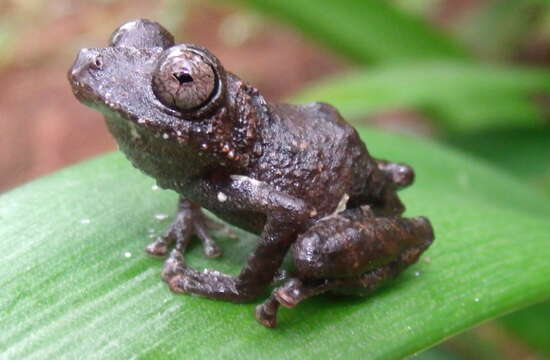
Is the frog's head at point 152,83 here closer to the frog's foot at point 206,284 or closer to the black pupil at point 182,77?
the black pupil at point 182,77

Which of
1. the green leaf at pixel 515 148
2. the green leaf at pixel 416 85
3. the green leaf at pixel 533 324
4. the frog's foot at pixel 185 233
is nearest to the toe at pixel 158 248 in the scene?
the frog's foot at pixel 185 233

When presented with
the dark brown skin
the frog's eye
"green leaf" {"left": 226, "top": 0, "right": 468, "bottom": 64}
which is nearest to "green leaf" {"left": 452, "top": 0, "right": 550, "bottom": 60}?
"green leaf" {"left": 226, "top": 0, "right": 468, "bottom": 64}

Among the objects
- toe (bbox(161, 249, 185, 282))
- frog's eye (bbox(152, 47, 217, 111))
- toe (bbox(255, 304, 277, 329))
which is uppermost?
frog's eye (bbox(152, 47, 217, 111))

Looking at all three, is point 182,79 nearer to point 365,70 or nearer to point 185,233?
point 185,233

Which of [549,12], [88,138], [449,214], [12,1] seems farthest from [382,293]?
[12,1]

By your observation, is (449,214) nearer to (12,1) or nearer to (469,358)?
(469,358)

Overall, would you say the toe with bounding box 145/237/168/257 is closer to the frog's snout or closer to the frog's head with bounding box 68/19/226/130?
the frog's head with bounding box 68/19/226/130

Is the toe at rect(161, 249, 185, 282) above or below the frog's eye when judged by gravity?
below
